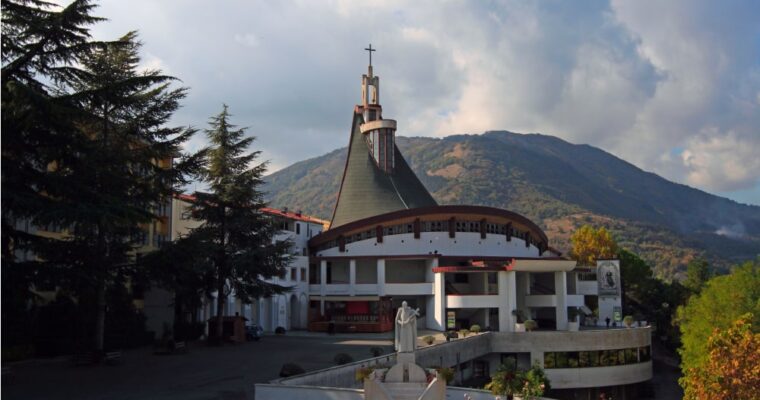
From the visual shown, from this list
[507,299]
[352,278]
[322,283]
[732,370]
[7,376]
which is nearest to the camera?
[7,376]

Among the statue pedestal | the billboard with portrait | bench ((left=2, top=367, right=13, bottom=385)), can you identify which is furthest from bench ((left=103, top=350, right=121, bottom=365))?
the billboard with portrait

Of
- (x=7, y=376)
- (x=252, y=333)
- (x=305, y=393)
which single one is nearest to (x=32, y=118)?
(x=7, y=376)

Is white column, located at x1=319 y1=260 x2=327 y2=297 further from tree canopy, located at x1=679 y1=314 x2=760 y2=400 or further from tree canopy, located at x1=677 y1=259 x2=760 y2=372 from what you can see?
tree canopy, located at x1=679 y1=314 x2=760 y2=400

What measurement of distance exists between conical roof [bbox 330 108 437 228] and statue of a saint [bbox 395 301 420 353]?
4350 centimetres

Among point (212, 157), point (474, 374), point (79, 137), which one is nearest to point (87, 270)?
point (79, 137)

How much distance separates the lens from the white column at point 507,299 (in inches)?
2077

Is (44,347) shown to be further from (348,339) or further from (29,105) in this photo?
(348,339)

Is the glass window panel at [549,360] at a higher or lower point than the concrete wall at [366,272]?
lower

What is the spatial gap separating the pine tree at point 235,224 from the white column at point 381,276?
52.2 ft

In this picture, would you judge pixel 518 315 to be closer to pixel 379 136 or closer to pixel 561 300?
pixel 561 300

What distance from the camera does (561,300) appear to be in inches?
2184

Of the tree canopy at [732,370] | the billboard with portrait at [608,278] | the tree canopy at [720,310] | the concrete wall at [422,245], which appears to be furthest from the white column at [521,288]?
the tree canopy at [732,370]

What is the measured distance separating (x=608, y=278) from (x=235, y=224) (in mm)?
35080

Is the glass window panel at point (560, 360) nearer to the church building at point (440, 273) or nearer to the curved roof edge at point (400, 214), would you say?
the church building at point (440, 273)
